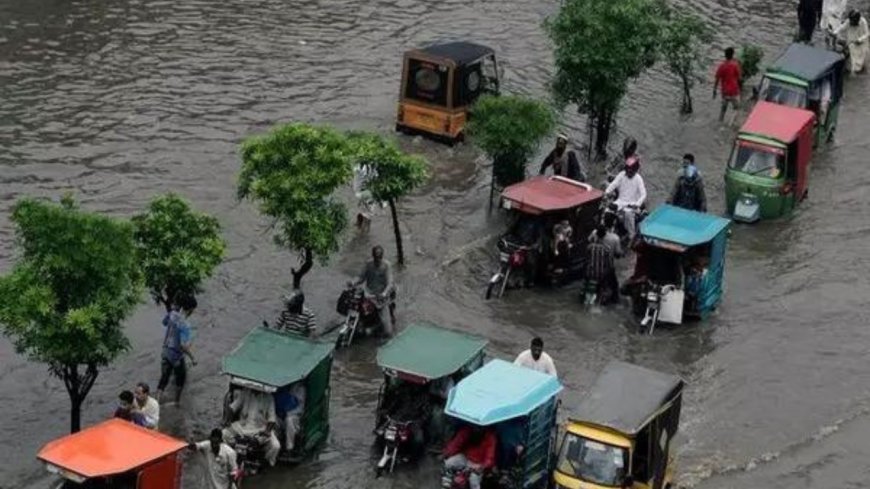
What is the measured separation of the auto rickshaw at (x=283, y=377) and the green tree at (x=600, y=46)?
1110cm

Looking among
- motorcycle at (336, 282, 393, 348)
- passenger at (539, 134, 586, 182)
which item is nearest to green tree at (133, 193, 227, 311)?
motorcycle at (336, 282, 393, 348)

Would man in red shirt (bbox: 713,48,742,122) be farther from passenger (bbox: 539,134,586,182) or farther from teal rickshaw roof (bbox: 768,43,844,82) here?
passenger (bbox: 539,134,586,182)

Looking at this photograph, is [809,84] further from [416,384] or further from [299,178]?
[416,384]

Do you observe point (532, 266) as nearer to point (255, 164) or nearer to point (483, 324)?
point (483, 324)

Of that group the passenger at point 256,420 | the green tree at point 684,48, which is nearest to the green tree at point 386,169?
the passenger at point 256,420

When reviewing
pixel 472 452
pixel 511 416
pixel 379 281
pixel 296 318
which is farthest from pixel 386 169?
pixel 511 416

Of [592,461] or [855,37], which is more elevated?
[855,37]

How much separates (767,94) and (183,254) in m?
15.4

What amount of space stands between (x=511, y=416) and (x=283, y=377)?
2968 millimetres

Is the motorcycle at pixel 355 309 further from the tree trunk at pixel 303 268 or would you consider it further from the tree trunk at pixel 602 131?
the tree trunk at pixel 602 131

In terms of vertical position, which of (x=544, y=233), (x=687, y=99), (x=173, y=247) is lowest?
(x=544, y=233)

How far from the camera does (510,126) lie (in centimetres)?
2653

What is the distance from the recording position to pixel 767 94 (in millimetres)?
31312

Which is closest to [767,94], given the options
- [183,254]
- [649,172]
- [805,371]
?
[649,172]
